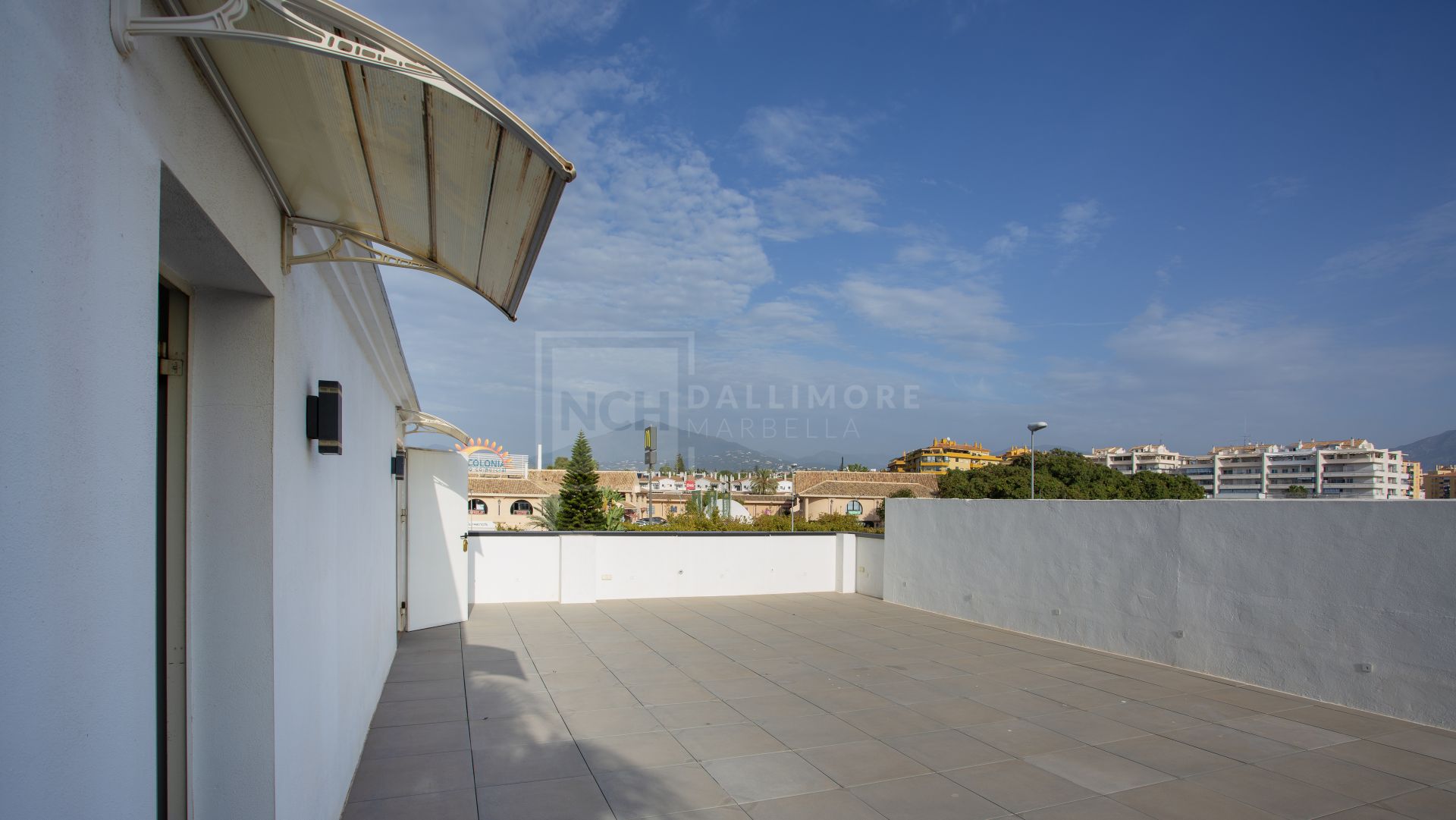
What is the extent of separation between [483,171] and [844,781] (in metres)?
4.45

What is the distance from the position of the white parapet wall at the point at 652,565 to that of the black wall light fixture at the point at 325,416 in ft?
31.6

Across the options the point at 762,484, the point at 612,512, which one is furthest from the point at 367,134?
the point at 762,484

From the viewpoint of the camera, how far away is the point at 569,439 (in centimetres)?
3378

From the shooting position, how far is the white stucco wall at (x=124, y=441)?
4.16ft

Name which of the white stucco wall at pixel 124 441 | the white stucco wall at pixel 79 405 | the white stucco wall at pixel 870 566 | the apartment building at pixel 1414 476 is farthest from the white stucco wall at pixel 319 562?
the apartment building at pixel 1414 476

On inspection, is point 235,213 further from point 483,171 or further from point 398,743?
point 398,743

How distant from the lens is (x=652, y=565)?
13719 mm

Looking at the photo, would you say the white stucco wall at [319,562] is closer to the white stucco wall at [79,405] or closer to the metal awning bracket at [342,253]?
the metal awning bracket at [342,253]

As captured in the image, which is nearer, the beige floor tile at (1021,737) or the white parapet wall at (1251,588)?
the beige floor tile at (1021,737)

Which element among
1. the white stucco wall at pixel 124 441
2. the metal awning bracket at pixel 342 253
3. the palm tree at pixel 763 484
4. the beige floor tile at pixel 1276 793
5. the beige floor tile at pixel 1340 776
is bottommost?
the palm tree at pixel 763 484

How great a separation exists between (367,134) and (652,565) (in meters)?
11.9

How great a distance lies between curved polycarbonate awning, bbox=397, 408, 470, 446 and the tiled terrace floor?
9.20 feet

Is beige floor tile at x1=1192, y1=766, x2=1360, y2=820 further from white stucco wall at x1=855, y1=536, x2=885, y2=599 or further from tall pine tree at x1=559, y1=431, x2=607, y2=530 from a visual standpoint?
tall pine tree at x1=559, y1=431, x2=607, y2=530

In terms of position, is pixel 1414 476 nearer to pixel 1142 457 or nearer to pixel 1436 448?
pixel 1142 457
